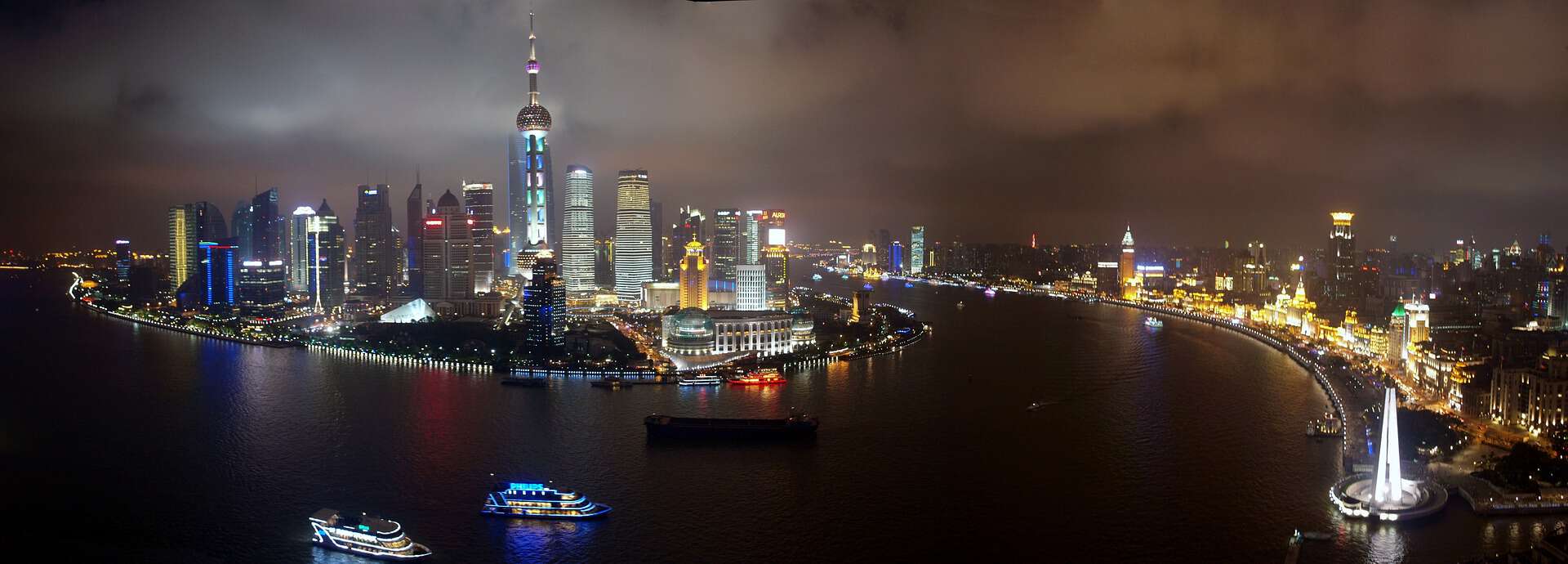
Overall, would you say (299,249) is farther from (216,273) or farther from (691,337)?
(691,337)

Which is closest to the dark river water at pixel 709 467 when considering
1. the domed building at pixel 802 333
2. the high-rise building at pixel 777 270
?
the domed building at pixel 802 333

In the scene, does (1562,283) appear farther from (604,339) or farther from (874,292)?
(874,292)

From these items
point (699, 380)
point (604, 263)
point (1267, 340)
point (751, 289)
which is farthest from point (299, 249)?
point (1267, 340)

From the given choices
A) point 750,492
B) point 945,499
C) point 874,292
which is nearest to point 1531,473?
point 945,499

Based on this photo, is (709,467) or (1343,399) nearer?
(709,467)

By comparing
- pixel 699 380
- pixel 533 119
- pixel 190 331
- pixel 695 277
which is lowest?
pixel 699 380
